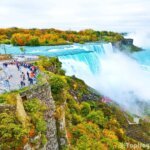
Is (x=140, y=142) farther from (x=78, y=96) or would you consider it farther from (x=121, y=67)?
(x=121, y=67)

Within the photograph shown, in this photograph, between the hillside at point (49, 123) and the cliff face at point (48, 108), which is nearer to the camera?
the hillside at point (49, 123)

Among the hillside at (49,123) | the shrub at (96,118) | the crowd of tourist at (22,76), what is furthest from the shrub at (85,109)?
the crowd of tourist at (22,76)

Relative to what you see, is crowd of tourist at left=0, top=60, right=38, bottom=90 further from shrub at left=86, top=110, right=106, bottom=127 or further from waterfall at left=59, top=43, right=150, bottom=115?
waterfall at left=59, top=43, right=150, bottom=115

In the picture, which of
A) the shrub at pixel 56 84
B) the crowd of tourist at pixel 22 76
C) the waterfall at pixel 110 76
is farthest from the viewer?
the waterfall at pixel 110 76

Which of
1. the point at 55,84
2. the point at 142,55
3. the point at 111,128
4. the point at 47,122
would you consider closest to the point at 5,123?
the point at 47,122

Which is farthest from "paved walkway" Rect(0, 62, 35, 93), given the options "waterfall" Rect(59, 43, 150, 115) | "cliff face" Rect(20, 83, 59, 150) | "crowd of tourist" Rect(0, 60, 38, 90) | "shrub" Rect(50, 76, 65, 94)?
"waterfall" Rect(59, 43, 150, 115)

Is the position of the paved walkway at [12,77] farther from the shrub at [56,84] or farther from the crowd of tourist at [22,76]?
the shrub at [56,84]

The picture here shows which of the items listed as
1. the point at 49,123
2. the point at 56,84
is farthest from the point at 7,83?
the point at 49,123

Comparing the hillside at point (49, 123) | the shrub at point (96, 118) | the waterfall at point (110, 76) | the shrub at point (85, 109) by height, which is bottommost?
the waterfall at point (110, 76)

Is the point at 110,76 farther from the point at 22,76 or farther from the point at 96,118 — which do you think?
the point at 22,76

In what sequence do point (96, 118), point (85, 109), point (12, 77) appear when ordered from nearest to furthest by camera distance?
point (12, 77) < point (96, 118) < point (85, 109)

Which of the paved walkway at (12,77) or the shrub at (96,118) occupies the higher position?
the paved walkway at (12,77)

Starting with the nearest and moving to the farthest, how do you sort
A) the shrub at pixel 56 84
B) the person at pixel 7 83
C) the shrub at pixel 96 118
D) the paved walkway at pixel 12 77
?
the paved walkway at pixel 12 77 < the person at pixel 7 83 < the shrub at pixel 56 84 < the shrub at pixel 96 118
